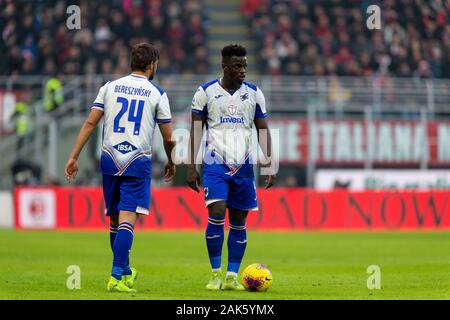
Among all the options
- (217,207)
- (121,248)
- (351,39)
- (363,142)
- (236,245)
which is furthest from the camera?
(351,39)

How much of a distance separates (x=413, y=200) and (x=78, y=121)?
872cm

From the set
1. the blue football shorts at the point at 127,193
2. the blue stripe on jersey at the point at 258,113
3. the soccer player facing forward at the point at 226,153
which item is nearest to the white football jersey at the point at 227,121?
the soccer player facing forward at the point at 226,153

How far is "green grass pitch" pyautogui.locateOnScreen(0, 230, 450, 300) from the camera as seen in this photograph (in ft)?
36.5

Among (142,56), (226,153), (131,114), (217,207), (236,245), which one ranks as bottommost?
(236,245)

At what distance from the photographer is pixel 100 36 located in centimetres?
3195

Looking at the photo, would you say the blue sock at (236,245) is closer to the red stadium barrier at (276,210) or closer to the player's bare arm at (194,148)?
the player's bare arm at (194,148)

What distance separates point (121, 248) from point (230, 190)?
146cm

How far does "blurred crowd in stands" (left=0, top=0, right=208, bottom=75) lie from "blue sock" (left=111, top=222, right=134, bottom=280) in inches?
699

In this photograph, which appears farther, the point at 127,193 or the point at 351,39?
the point at 351,39

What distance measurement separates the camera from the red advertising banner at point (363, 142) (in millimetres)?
30031

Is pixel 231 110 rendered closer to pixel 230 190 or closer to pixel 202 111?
pixel 202 111

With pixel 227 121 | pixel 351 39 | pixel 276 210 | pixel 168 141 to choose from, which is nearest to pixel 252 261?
pixel 227 121

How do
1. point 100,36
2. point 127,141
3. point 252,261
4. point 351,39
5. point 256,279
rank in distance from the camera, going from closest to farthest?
point 127,141, point 256,279, point 252,261, point 100,36, point 351,39

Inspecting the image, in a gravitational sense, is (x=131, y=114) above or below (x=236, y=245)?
above
